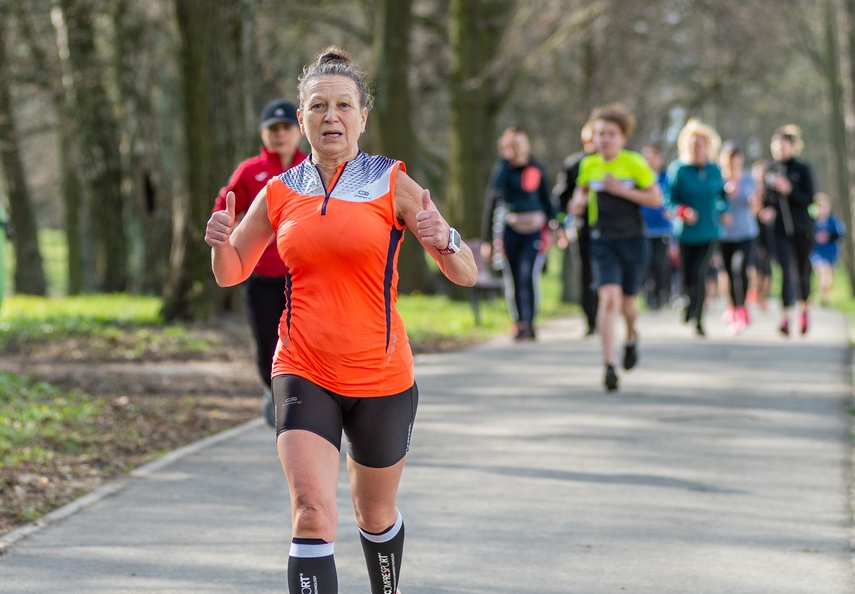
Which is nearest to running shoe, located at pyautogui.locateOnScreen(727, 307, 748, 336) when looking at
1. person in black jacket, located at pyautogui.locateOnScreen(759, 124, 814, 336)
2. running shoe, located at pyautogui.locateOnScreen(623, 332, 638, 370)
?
person in black jacket, located at pyautogui.locateOnScreen(759, 124, 814, 336)

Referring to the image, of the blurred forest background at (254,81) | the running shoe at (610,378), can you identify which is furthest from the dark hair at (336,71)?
the blurred forest background at (254,81)

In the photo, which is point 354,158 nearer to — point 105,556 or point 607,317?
point 105,556

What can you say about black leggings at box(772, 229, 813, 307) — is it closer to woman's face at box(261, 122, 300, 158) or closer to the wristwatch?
woman's face at box(261, 122, 300, 158)

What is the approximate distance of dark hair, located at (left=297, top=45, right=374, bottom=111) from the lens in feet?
14.9

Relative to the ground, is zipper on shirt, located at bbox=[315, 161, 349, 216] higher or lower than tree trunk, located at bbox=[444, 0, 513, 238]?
lower

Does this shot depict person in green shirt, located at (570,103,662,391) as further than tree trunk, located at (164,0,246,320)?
No

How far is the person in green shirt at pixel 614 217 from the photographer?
10.9m

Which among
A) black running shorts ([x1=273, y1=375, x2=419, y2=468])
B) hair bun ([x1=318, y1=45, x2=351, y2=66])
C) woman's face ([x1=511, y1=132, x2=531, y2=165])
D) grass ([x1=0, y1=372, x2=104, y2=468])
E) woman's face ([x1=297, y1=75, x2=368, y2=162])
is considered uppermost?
woman's face ([x1=511, y1=132, x2=531, y2=165])

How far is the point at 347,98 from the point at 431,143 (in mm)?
35370

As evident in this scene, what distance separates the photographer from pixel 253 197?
8258 millimetres

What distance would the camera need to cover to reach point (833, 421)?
31.6ft

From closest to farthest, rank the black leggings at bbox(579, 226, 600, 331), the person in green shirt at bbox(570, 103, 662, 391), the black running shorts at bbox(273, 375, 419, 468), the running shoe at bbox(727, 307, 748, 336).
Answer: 1. the black running shorts at bbox(273, 375, 419, 468)
2. the person in green shirt at bbox(570, 103, 662, 391)
3. the black leggings at bbox(579, 226, 600, 331)
4. the running shoe at bbox(727, 307, 748, 336)

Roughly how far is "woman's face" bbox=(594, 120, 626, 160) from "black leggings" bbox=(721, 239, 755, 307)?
510cm

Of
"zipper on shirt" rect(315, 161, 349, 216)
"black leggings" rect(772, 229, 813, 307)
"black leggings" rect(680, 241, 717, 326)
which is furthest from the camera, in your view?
"black leggings" rect(772, 229, 813, 307)
